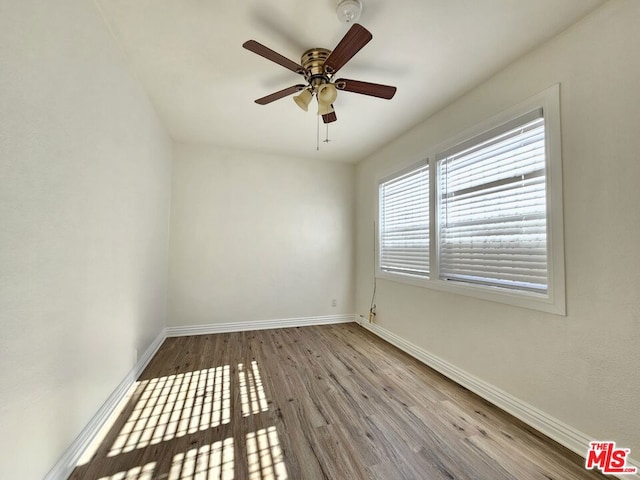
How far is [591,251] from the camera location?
1.51m

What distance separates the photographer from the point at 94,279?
1.60m

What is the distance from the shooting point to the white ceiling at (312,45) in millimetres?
1541

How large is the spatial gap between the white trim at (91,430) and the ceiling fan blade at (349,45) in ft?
8.52

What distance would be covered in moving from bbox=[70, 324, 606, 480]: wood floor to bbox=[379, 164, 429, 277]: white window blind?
44.0 inches

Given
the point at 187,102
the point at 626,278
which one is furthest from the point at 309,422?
the point at 187,102

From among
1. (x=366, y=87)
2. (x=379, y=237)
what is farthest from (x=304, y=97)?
(x=379, y=237)

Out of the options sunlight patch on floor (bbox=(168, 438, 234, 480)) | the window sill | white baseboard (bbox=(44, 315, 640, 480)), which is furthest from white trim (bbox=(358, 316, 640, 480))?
sunlight patch on floor (bbox=(168, 438, 234, 480))

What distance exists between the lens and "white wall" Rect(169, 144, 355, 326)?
355 centimetres

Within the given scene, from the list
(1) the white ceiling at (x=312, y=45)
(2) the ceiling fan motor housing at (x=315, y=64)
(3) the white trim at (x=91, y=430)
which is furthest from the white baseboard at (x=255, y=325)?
(2) the ceiling fan motor housing at (x=315, y=64)

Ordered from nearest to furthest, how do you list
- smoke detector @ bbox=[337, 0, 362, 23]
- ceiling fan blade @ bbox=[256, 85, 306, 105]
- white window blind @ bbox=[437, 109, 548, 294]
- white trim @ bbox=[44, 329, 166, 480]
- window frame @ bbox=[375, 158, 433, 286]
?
white trim @ bbox=[44, 329, 166, 480]
smoke detector @ bbox=[337, 0, 362, 23]
white window blind @ bbox=[437, 109, 548, 294]
ceiling fan blade @ bbox=[256, 85, 306, 105]
window frame @ bbox=[375, 158, 433, 286]

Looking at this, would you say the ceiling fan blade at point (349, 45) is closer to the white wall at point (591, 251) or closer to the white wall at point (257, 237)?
the white wall at point (591, 251)

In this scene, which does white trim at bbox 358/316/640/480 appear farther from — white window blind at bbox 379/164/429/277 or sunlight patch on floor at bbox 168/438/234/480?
sunlight patch on floor at bbox 168/438/234/480

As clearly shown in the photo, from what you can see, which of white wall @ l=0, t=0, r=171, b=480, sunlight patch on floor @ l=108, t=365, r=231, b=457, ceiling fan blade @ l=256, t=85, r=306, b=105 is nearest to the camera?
white wall @ l=0, t=0, r=171, b=480

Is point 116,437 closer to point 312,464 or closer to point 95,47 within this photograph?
point 312,464
